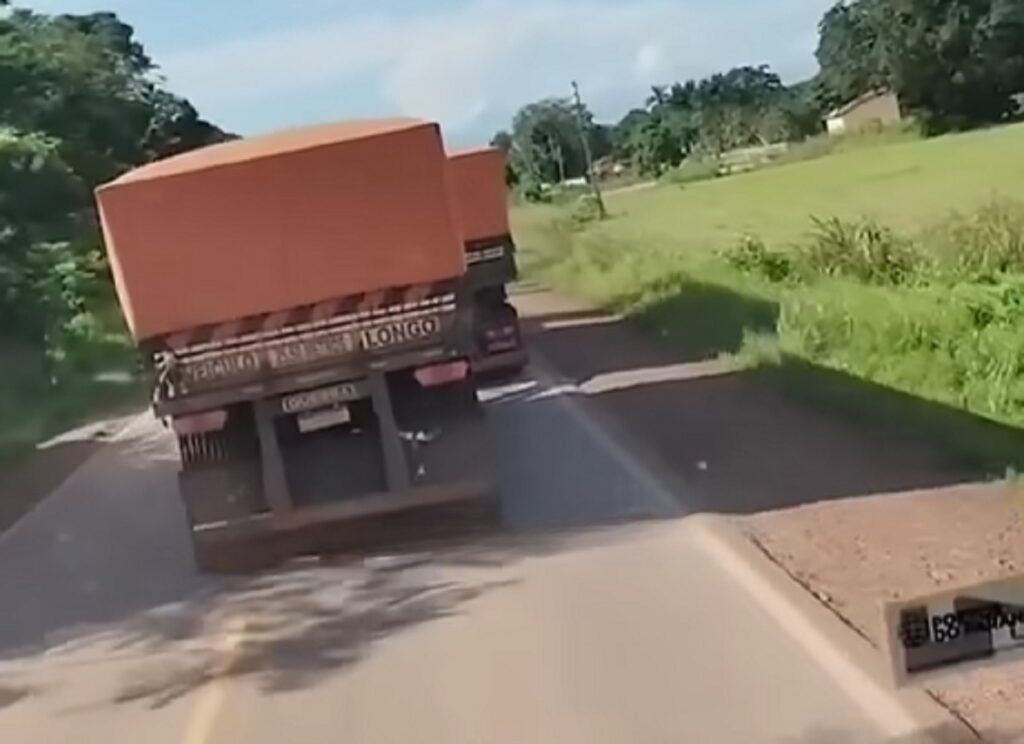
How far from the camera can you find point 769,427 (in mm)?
15828

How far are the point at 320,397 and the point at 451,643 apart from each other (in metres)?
3.90

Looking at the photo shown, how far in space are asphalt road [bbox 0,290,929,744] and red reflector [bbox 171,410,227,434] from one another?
1.04 metres

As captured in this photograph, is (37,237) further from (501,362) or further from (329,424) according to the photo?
(329,424)

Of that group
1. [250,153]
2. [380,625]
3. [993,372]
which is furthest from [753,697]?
[993,372]

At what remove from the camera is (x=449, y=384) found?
13164mm

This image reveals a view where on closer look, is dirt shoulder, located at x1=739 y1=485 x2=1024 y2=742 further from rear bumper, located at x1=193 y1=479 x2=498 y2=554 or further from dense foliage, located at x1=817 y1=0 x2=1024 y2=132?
dense foliage, located at x1=817 y1=0 x2=1024 y2=132

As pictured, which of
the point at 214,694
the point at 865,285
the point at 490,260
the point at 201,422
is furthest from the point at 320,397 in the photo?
the point at 865,285

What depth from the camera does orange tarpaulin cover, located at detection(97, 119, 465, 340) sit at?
509 inches

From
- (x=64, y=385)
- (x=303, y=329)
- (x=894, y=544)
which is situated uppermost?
(x=303, y=329)

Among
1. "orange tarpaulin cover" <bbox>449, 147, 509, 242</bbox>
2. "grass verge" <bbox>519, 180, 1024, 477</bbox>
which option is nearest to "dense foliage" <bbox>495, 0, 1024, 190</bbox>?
"grass verge" <bbox>519, 180, 1024, 477</bbox>

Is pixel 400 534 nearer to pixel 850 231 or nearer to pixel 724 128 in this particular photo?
pixel 850 231

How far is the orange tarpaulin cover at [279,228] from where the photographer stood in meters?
12.9

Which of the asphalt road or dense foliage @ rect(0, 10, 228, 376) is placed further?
dense foliage @ rect(0, 10, 228, 376)

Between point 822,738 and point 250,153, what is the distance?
7873 mm
